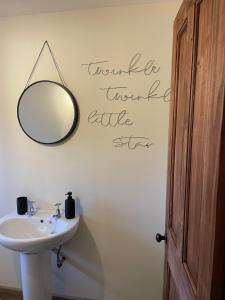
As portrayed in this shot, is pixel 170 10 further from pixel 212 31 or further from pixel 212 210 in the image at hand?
pixel 212 210

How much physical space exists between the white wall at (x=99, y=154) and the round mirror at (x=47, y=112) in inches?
2.7

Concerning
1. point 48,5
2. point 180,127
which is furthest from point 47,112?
point 180,127

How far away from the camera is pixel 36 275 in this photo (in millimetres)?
1728

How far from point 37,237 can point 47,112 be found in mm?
935

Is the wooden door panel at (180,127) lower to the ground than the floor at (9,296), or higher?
higher

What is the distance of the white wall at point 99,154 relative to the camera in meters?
1.68

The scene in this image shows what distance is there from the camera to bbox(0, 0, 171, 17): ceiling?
62.8 inches

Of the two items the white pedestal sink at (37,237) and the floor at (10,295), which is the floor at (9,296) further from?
the white pedestal sink at (37,237)

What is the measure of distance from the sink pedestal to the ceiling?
5.62 ft

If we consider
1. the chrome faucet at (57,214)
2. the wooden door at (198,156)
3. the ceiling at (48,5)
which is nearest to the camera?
the wooden door at (198,156)

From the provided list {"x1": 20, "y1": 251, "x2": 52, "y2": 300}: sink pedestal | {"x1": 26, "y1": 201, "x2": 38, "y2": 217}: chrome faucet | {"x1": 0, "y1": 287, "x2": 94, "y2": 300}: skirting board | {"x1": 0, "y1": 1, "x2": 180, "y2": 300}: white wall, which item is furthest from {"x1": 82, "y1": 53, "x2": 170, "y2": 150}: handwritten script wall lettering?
{"x1": 0, "y1": 287, "x2": 94, "y2": 300}: skirting board

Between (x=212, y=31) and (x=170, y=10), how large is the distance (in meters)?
1.09

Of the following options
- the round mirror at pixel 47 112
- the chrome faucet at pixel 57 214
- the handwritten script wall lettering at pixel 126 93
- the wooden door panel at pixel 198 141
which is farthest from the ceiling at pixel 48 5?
the chrome faucet at pixel 57 214

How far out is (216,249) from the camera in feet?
2.01
